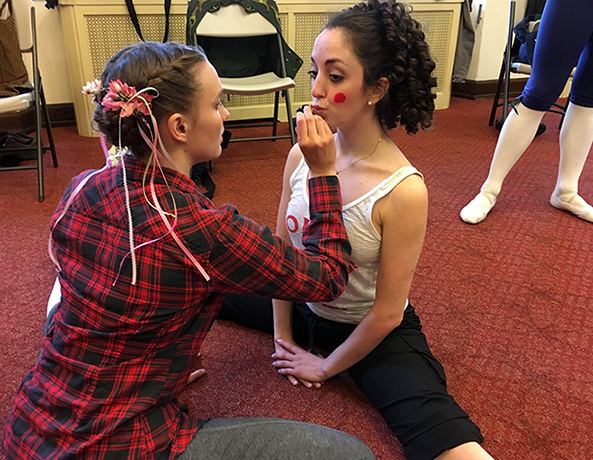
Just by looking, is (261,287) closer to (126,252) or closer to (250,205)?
(126,252)

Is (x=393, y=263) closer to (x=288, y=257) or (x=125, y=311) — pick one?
(x=288, y=257)

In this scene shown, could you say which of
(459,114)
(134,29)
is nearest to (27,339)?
(134,29)

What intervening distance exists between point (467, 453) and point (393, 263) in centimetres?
38

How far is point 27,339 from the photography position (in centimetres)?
136

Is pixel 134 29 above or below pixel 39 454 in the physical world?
above

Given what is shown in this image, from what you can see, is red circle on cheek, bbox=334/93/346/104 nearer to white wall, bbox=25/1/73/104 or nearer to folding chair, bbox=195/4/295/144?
folding chair, bbox=195/4/295/144

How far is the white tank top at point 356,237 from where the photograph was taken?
1029 mm

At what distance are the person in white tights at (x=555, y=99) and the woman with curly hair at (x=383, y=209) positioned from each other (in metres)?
1.04

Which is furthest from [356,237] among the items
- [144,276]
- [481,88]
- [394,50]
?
[481,88]

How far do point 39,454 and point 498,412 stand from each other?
973 mm

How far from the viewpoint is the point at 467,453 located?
93cm

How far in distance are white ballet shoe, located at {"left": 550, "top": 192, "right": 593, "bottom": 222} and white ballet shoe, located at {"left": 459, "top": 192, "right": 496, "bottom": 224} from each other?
289 millimetres

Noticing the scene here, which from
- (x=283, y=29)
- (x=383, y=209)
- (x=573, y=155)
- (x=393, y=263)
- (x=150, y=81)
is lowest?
(x=573, y=155)

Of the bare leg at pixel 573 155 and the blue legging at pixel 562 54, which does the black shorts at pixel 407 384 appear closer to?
the blue legging at pixel 562 54
